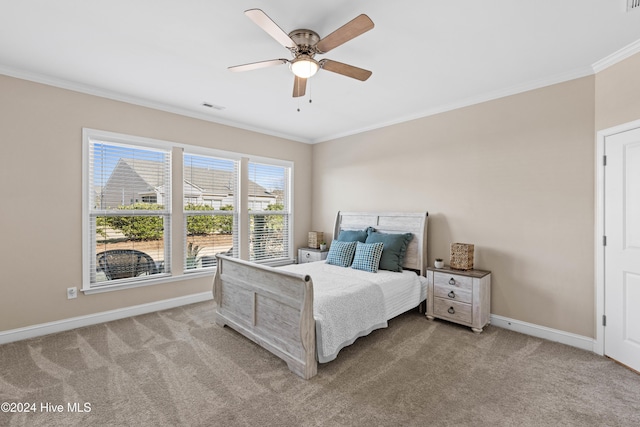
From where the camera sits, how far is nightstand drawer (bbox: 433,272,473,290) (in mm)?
3371

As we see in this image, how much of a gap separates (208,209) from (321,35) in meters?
3.04

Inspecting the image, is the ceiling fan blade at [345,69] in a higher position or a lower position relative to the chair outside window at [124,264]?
higher

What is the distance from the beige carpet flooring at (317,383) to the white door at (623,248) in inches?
9.4

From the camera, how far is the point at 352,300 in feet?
9.43

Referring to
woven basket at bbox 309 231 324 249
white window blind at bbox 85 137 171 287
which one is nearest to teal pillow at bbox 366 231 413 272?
woven basket at bbox 309 231 324 249

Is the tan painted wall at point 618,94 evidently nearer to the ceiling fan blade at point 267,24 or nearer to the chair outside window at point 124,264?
the ceiling fan blade at point 267,24

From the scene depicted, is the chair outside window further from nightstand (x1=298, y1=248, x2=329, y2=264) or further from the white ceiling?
nightstand (x1=298, y1=248, x2=329, y2=264)

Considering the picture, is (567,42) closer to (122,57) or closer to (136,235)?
(122,57)

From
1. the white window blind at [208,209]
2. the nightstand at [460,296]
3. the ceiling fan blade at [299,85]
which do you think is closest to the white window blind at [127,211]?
the white window blind at [208,209]

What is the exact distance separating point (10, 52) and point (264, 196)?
3.34 meters

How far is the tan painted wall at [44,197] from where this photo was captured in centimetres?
302

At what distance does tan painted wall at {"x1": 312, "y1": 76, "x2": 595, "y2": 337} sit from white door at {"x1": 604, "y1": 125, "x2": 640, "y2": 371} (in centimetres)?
18

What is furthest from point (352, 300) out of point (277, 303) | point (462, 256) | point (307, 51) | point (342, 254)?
point (307, 51)

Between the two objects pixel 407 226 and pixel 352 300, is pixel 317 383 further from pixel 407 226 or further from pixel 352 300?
pixel 407 226
